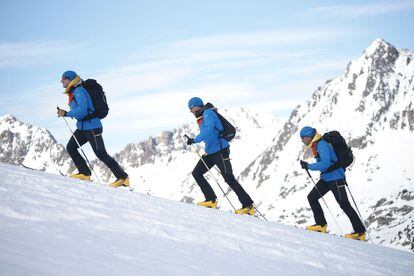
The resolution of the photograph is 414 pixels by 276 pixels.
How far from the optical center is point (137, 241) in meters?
6.70

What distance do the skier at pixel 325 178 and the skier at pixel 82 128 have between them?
4787 millimetres

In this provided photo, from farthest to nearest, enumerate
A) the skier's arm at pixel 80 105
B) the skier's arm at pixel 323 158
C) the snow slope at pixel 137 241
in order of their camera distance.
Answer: the skier's arm at pixel 323 158
the skier's arm at pixel 80 105
the snow slope at pixel 137 241

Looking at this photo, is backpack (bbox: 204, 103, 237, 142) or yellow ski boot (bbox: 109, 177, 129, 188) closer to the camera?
backpack (bbox: 204, 103, 237, 142)

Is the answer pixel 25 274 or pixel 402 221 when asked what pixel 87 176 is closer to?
pixel 25 274

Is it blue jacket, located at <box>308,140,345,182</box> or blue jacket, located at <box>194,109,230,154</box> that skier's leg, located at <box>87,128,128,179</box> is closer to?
blue jacket, located at <box>194,109,230,154</box>

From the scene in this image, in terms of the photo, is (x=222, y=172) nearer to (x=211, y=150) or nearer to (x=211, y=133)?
(x=211, y=150)

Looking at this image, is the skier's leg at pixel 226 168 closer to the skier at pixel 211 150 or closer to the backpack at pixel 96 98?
the skier at pixel 211 150

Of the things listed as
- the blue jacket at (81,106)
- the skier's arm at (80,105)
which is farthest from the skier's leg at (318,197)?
the skier's arm at (80,105)

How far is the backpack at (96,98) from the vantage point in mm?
13055

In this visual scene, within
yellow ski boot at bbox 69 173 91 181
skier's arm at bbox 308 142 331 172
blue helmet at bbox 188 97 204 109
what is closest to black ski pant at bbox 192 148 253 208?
blue helmet at bbox 188 97 204 109

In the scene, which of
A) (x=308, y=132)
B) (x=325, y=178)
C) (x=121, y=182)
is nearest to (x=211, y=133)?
(x=308, y=132)

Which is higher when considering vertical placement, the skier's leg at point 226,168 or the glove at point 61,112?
the glove at point 61,112

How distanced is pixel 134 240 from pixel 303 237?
4728mm

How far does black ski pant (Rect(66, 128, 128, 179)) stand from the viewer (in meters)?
13.4
